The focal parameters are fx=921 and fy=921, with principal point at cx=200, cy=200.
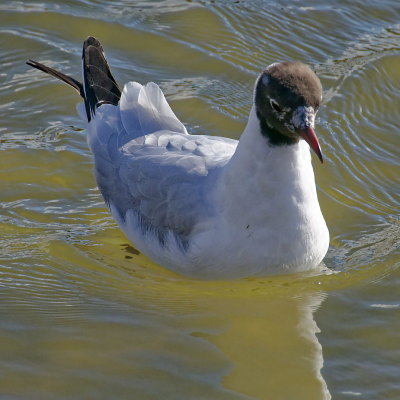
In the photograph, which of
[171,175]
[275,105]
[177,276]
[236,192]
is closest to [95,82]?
[171,175]

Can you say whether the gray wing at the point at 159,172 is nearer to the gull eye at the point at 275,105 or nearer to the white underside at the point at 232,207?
the white underside at the point at 232,207

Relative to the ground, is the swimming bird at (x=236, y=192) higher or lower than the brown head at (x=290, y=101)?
lower

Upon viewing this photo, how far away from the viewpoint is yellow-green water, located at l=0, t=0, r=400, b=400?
5148 millimetres

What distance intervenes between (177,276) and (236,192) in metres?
0.80

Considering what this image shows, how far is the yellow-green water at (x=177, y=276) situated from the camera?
515 cm

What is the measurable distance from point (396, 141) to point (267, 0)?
2700 millimetres

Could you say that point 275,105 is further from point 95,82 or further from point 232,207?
point 95,82

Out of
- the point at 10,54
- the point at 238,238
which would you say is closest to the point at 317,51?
the point at 10,54

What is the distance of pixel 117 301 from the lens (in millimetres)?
5848

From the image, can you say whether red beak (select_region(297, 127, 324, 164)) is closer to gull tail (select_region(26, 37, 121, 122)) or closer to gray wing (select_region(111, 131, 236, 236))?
gray wing (select_region(111, 131, 236, 236))

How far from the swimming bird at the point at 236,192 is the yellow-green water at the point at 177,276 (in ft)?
0.79

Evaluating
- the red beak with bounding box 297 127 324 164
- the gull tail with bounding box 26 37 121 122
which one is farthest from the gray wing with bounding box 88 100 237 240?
the red beak with bounding box 297 127 324 164

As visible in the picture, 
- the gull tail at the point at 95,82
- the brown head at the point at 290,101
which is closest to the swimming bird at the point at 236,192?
the brown head at the point at 290,101

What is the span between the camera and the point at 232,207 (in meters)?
5.82
